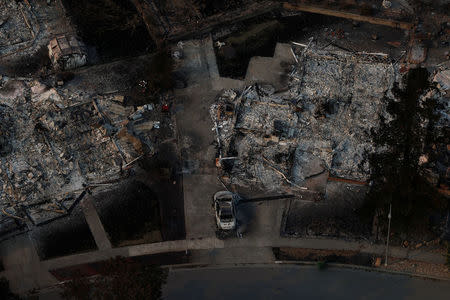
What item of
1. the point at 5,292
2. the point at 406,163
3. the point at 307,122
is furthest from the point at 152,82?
the point at 406,163

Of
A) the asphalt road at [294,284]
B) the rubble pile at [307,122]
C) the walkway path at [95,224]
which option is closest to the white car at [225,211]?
the rubble pile at [307,122]

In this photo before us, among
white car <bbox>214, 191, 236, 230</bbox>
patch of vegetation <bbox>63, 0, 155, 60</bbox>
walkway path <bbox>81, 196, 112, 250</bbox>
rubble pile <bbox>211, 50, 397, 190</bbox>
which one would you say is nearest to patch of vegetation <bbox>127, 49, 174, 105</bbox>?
patch of vegetation <bbox>63, 0, 155, 60</bbox>

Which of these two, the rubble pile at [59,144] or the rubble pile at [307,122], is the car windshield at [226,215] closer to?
the rubble pile at [307,122]

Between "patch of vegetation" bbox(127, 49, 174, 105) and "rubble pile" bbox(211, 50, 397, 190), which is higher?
"patch of vegetation" bbox(127, 49, 174, 105)

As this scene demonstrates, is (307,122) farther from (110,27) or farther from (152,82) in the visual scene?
(110,27)

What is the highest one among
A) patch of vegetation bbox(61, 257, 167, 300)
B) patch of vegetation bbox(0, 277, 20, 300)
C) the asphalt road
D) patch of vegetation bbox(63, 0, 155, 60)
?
patch of vegetation bbox(63, 0, 155, 60)

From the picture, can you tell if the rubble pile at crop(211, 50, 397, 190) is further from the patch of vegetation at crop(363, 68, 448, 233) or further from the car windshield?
the car windshield

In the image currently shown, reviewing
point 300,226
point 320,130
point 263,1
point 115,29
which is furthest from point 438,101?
point 115,29
